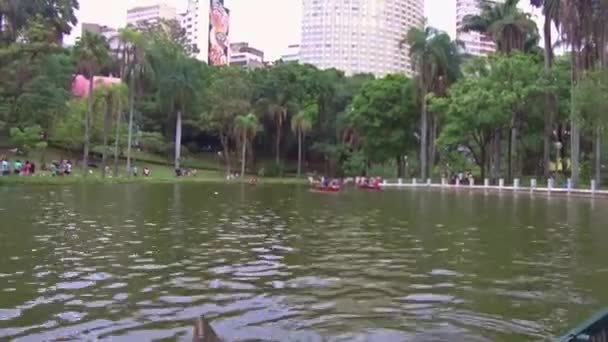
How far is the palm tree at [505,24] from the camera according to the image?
57.3 m

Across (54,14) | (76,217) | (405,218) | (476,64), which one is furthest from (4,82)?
(405,218)

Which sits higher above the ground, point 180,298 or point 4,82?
point 4,82

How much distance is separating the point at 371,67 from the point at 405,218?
382ft

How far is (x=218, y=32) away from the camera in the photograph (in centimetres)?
13762

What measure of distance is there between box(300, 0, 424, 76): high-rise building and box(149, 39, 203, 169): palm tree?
5978 cm

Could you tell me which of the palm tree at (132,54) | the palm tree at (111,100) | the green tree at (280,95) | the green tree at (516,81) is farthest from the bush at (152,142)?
Answer: the green tree at (516,81)

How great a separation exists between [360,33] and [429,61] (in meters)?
74.6

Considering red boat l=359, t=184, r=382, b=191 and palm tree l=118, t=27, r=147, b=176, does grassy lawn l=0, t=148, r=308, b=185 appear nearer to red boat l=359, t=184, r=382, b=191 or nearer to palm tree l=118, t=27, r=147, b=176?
palm tree l=118, t=27, r=147, b=176

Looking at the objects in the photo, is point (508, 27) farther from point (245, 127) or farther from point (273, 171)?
point (273, 171)

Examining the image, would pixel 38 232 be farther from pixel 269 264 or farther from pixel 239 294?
pixel 239 294

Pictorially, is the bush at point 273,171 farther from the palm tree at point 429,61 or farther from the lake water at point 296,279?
the lake water at point 296,279

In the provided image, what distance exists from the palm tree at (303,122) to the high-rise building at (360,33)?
186 feet

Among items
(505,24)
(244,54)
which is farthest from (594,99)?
(244,54)

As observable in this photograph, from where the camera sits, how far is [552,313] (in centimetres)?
807
